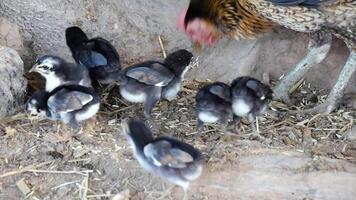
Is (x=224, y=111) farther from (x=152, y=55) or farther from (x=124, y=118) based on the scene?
(x=152, y=55)

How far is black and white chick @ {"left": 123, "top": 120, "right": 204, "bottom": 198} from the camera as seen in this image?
3537mm

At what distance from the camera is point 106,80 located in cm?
443

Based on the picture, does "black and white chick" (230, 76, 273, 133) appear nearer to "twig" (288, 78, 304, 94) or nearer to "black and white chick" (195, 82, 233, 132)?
"black and white chick" (195, 82, 233, 132)

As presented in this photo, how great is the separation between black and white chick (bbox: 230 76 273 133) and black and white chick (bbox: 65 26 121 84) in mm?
776

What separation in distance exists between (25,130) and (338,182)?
1.83 meters

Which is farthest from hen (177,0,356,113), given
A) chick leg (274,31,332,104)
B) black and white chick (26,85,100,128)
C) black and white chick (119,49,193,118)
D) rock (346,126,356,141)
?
black and white chick (26,85,100,128)

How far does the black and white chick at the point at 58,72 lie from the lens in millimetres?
4168

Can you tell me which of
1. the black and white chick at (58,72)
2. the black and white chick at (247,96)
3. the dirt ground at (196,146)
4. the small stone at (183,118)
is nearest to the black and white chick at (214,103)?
the black and white chick at (247,96)

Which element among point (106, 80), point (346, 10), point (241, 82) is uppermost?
point (346, 10)

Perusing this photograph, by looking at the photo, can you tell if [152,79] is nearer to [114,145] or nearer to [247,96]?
[114,145]

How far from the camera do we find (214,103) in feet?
13.2

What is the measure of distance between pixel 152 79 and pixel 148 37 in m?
0.91

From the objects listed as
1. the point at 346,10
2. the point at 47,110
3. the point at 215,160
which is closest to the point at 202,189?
the point at 215,160

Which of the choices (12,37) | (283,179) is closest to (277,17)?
(283,179)
